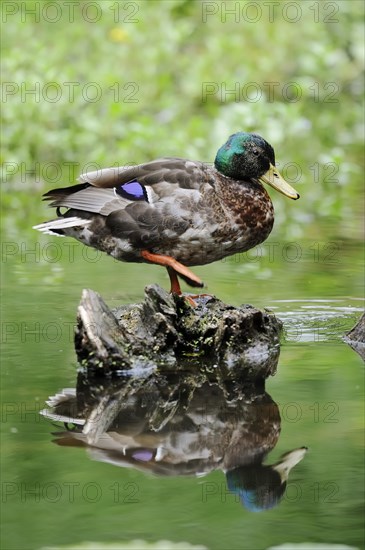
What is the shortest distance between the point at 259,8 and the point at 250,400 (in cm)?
1208

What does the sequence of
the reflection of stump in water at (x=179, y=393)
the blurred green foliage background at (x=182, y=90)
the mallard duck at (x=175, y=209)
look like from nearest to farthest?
1. the reflection of stump in water at (x=179, y=393)
2. the mallard duck at (x=175, y=209)
3. the blurred green foliage background at (x=182, y=90)

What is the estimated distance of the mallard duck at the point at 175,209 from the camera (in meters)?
6.81

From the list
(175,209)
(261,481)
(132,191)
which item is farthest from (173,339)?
(261,481)

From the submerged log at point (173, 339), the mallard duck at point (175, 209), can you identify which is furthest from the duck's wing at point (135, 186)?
the submerged log at point (173, 339)

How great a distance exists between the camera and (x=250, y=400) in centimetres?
559

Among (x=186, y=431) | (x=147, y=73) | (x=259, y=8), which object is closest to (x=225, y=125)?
(x=147, y=73)

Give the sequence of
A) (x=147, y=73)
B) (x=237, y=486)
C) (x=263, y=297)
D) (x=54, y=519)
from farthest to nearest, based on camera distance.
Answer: (x=147, y=73), (x=263, y=297), (x=237, y=486), (x=54, y=519)

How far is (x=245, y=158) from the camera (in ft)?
23.7

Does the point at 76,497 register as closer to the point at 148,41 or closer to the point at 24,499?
the point at 24,499

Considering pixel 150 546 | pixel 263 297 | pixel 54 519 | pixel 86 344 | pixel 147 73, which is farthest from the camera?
pixel 147 73

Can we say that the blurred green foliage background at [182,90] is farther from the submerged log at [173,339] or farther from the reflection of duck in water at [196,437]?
the reflection of duck in water at [196,437]

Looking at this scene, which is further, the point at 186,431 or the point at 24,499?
the point at 186,431

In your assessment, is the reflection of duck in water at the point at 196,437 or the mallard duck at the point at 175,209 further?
the mallard duck at the point at 175,209

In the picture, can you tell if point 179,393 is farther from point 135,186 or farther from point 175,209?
point 135,186
